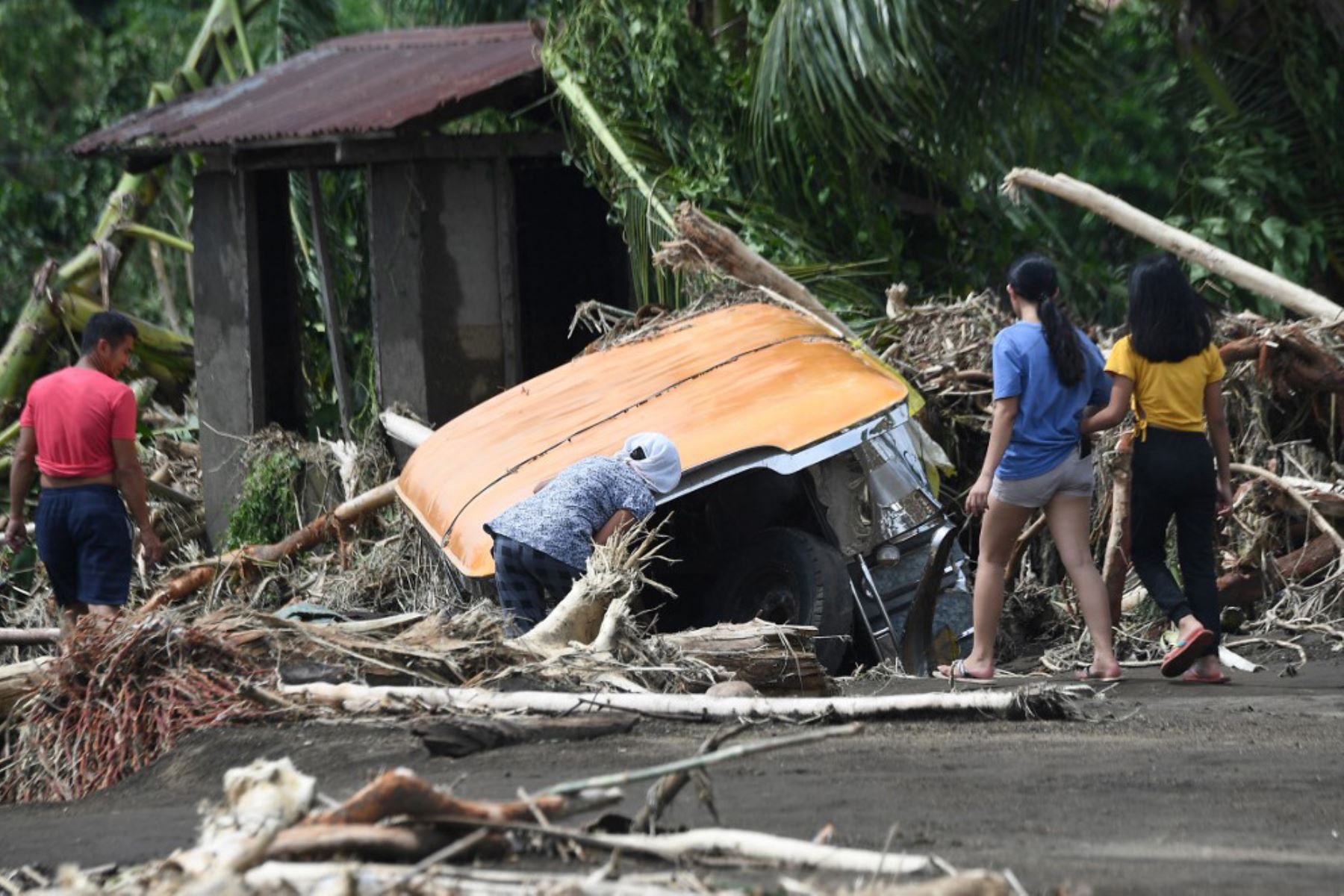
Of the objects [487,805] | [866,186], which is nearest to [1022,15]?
[866,186]

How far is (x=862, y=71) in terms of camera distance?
10.6 meters

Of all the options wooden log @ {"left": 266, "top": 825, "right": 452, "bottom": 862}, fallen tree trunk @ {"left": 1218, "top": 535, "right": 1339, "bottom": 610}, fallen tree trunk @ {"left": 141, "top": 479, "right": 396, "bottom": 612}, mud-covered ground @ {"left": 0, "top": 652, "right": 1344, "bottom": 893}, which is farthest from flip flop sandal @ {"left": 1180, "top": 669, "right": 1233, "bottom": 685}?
fallen tree trunk @ {"left": 141, "top": 479, "right": 396, "bottom": 612}

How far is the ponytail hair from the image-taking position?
7.05 m

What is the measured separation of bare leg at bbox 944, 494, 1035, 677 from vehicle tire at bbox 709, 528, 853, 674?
0.79 m

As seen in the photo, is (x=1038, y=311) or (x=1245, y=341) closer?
(x=1038, y=311)

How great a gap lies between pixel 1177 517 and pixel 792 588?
1827mm

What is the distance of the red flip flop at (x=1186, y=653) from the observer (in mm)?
6867

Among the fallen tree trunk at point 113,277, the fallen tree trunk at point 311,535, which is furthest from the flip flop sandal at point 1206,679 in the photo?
the fallen tree trunk at point 113,277

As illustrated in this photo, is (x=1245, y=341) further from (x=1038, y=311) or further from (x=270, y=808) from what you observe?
(x=270, y=808)

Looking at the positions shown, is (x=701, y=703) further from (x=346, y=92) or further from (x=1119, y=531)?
(x=346, y=92)

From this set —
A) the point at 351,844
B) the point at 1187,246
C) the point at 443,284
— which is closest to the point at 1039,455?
the point at 1187,246

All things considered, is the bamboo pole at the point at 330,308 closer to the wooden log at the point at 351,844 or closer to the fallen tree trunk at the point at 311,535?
the fallen tree trunk at the point at 311,535

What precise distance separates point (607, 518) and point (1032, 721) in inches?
81.3

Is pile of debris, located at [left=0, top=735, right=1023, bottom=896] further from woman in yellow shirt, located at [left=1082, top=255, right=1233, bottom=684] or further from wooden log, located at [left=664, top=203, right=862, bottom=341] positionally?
wooden log, located at [left=664, top=203, right=862, bottom=341]
